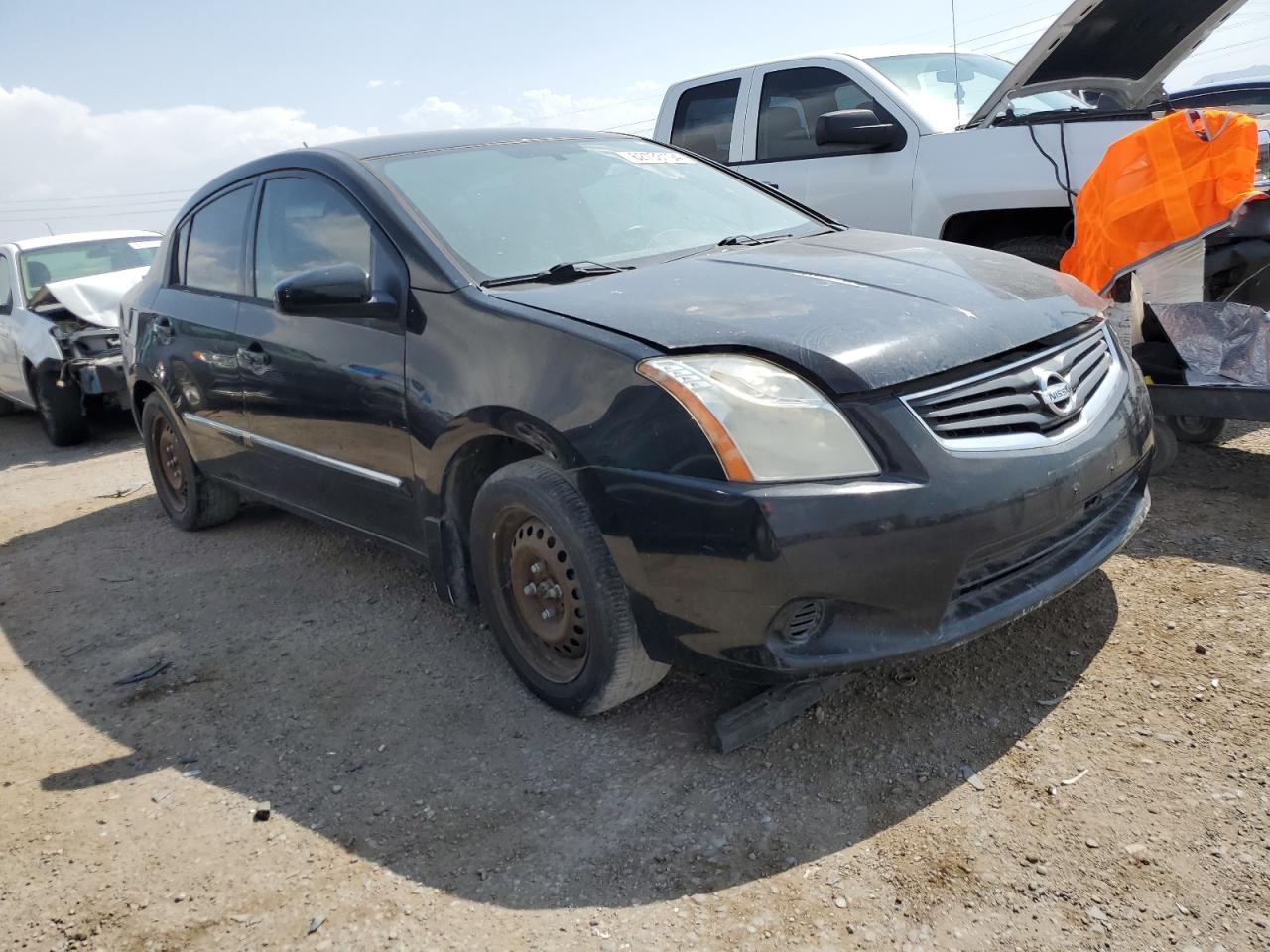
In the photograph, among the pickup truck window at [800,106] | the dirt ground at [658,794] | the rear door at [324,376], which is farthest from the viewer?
the pickup truck window at [800,106]

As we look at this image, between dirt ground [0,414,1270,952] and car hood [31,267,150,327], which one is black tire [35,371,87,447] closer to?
car hood [31,267,150,327]

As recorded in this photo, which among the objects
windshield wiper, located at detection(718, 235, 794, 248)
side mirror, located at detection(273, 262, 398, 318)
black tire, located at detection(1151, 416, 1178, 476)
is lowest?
black tire, located at detection(1151, 416, 1178, 476)

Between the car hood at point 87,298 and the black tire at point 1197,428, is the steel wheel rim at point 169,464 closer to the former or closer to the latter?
the car hood at point 87,298

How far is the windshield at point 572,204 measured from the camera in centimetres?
339

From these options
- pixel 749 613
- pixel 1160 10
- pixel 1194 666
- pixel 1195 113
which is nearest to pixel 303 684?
pixel 749 613

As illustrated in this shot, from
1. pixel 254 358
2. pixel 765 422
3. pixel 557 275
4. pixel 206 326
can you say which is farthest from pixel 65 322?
pixel 765 422

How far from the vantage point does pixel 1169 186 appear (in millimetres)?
4004

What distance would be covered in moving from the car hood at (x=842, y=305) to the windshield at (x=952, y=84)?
283 cm

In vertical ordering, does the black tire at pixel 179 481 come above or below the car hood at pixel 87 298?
below

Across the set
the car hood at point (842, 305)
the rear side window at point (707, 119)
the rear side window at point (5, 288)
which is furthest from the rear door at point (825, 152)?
the rear side window at point (5, 288)

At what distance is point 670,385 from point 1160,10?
4.04 metres

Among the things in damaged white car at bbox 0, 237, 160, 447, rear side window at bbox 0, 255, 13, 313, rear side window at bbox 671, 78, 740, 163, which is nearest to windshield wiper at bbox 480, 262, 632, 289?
rear side window at bbox 671, 78, 740, 163

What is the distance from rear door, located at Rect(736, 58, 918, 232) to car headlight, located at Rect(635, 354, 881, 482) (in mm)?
3591

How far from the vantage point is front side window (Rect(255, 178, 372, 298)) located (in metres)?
3.59
